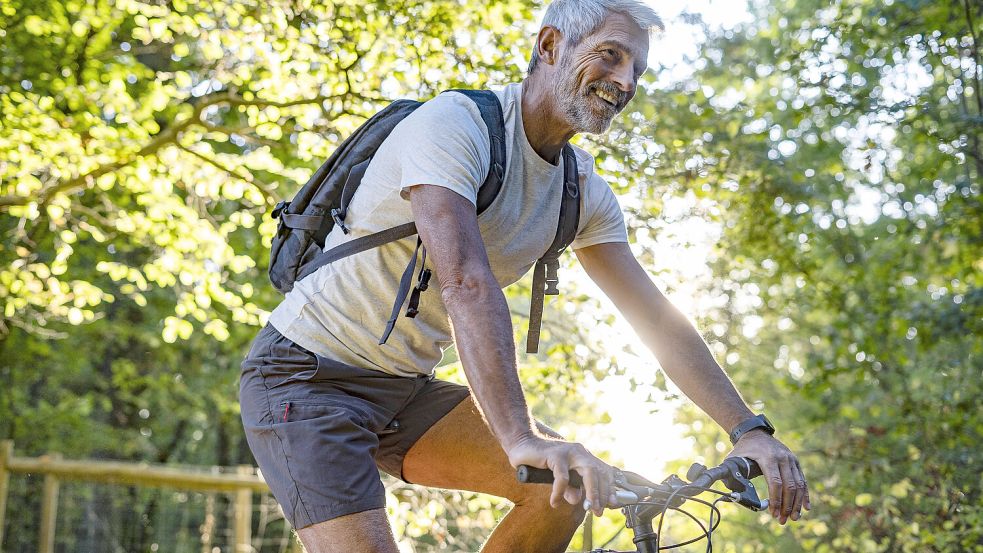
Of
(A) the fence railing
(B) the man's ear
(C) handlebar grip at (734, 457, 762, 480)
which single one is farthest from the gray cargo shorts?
(A) the fence railing

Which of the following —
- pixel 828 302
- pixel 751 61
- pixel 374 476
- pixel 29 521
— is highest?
pixel 751 61

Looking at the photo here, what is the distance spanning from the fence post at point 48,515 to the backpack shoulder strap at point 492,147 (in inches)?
348

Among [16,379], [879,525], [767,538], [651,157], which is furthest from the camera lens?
[16,379]

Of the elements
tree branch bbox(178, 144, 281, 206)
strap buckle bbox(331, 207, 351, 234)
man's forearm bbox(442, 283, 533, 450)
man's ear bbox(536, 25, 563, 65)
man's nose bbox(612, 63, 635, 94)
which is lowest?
man's forearm bbox(442, 283, 533, 450)

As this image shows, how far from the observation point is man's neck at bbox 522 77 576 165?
2.58 m

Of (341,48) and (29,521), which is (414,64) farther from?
(29,521)

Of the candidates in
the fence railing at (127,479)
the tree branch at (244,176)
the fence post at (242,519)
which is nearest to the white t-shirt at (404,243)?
the tree branch at (244,176)

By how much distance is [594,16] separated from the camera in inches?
99.4

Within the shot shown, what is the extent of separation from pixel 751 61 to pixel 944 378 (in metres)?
7.79

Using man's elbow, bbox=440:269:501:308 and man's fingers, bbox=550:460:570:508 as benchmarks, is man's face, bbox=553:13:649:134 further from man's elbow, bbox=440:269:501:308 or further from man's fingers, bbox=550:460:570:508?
man's fingers, bbox=550:460:570:508

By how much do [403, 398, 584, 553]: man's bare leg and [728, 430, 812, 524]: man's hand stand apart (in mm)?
555

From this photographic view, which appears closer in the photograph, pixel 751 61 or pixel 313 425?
pixel 313 425

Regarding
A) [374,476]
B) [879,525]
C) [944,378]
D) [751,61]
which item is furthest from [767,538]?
[751,61]

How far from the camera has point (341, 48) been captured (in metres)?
6.85
